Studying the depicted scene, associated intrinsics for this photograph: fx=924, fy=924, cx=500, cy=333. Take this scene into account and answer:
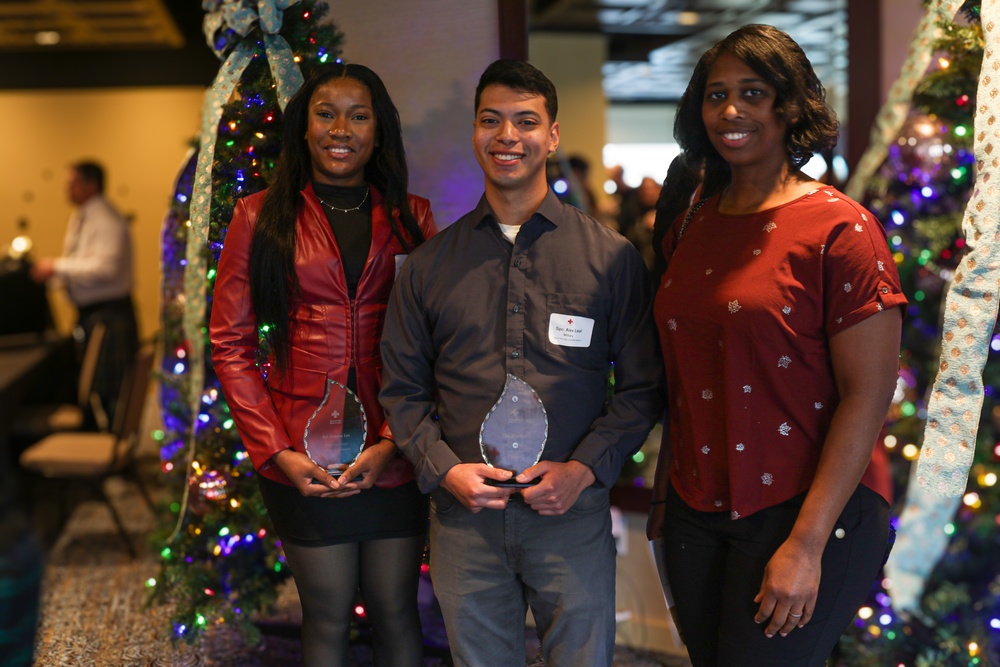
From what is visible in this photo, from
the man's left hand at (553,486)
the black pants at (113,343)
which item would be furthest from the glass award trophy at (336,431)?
the black pants at (113,343)

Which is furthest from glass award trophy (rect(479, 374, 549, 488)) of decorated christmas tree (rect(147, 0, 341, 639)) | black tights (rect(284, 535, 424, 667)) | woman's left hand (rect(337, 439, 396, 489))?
decorated christmas tree (rect(147, 0, 341, 639))

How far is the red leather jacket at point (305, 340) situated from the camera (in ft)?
6.19

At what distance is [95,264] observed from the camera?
18.7 feet

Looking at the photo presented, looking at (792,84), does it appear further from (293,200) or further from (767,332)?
(293,200)

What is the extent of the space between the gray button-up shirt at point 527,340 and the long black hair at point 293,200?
0.23 m

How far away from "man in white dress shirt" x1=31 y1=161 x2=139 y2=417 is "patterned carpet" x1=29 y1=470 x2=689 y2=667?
1.93 m

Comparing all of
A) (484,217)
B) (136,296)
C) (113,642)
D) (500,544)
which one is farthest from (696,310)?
(136,296)

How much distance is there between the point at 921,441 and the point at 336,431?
1.86 metres

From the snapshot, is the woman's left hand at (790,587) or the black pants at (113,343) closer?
the woman's left hand at (790,587)

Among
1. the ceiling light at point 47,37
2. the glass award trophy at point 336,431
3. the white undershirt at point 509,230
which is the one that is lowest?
the glass award trophy at point 336,431

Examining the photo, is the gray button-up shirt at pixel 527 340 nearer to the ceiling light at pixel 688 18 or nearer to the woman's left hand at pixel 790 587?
the woman's left hand at pixel 790 587

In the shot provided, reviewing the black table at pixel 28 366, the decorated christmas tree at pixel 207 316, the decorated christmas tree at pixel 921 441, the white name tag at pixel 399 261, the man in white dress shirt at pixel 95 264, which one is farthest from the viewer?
the man in white dress shirt at pixel 95 264

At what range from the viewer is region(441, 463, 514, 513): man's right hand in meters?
1.68

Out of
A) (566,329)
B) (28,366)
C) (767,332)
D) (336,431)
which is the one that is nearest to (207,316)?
(336,431)
